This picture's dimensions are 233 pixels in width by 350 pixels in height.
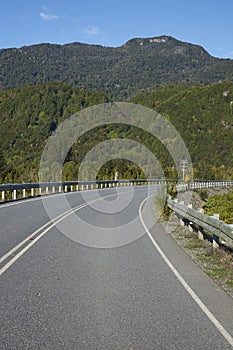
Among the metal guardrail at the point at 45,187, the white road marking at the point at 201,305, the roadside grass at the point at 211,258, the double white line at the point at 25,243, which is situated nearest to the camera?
the white road marking at the point at 201,305

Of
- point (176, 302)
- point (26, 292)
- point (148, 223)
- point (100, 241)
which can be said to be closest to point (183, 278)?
point (176, 302)

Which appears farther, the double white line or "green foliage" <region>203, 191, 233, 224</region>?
"green foliage" <region>203, 191, 233, 224</region>

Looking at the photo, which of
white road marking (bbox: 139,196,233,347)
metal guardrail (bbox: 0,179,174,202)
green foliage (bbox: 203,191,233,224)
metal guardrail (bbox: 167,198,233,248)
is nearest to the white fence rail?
metal guardrail (bbox: 167,198,233,248)

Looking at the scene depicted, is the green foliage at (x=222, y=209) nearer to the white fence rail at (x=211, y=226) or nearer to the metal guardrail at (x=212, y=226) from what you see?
the white fence rail at (x=211, y=226)

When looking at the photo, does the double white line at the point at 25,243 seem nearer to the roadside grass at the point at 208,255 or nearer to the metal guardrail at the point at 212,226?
the roadside grass at the point at 208,255

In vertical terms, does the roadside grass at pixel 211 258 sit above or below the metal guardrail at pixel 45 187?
below

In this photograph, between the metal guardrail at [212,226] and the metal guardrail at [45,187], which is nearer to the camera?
the metal guardrail at [212,226]

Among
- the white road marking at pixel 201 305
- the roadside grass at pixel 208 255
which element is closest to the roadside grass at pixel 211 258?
the roadside grass at pixel 208 255

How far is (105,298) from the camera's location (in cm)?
630

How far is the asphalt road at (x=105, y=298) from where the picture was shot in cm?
477

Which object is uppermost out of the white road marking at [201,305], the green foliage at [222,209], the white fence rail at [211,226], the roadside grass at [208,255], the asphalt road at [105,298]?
the white fence rail at [211,226]

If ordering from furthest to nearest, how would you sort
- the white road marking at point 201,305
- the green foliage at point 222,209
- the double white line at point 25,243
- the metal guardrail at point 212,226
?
the green foliage at point 222,209 < the metal guardrail at point 212,226 < the double white line at point 25,243 < the white road marking at point 201,305

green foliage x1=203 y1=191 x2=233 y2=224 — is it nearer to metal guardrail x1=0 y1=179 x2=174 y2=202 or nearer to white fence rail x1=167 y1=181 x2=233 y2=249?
metal guardrail x1=0 y1=179 x2=174 y2=202

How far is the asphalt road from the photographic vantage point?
4.77 m
